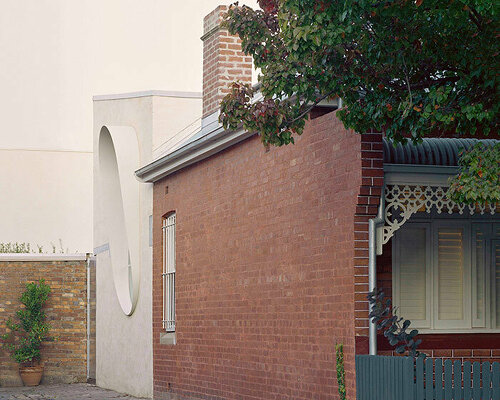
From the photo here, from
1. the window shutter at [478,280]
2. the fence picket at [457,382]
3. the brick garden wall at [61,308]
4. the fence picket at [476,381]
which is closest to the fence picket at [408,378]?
the fence picket at [457,382]

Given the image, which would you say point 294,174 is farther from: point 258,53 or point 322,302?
point 258,53

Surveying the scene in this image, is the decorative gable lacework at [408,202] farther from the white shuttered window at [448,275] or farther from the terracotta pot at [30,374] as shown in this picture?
the terracotta pot at [30,374]

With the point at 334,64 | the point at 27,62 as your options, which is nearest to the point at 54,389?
the point at 334,64

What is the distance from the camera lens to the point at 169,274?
1764 centimetres

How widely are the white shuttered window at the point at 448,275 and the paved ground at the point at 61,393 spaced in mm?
8730

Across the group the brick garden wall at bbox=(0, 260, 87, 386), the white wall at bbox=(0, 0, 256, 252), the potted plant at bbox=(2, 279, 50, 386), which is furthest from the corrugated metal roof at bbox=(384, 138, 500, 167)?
the white wall at bbox=(0, 0, 256, 252)

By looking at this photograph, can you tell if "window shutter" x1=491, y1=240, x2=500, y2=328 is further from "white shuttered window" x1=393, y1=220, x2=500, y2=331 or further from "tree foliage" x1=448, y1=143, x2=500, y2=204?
"tree foliage" x1=448, y1=143, x2=500, y2=204

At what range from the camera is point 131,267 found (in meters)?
19.5

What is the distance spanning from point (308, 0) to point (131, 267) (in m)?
12.0

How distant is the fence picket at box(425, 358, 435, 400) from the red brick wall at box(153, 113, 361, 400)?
1.87 metres

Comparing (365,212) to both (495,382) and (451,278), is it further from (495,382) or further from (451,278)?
(495,382)

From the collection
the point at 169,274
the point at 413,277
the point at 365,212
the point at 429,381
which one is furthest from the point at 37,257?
the point at 429,381

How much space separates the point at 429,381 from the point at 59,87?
28.5m

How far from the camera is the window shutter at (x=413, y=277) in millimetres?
11242
